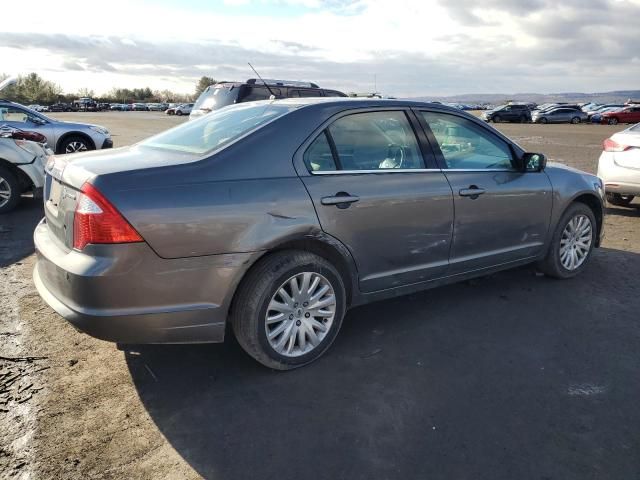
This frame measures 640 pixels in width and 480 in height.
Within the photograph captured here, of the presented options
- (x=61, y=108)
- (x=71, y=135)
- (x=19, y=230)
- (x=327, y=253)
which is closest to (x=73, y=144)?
(x=71, y=135)

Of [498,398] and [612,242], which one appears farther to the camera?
[612,242]

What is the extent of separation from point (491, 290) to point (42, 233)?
3.68 m

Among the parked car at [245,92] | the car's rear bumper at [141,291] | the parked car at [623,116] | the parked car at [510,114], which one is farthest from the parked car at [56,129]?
the parked car at [623,116]

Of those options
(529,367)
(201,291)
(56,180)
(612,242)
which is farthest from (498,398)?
(612,242)

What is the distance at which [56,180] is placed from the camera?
128 inches

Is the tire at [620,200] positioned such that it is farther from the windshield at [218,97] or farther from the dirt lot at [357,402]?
the windshield at [218,97]

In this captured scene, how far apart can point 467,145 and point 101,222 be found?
9.55ft

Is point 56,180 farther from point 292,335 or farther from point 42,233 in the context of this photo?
point 292,335

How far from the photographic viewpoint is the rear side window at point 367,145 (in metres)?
3.44

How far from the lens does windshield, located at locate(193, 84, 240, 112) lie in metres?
11.0

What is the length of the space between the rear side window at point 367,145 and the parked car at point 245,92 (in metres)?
7.22

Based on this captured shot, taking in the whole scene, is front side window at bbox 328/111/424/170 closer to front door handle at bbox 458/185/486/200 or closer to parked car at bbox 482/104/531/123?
front door handle at bbox 458/185/486/200

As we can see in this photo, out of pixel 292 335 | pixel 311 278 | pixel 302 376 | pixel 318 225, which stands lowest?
pixel 302 376

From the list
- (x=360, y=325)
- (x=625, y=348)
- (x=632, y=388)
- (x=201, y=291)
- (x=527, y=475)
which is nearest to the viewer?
(x=527, y=475)
